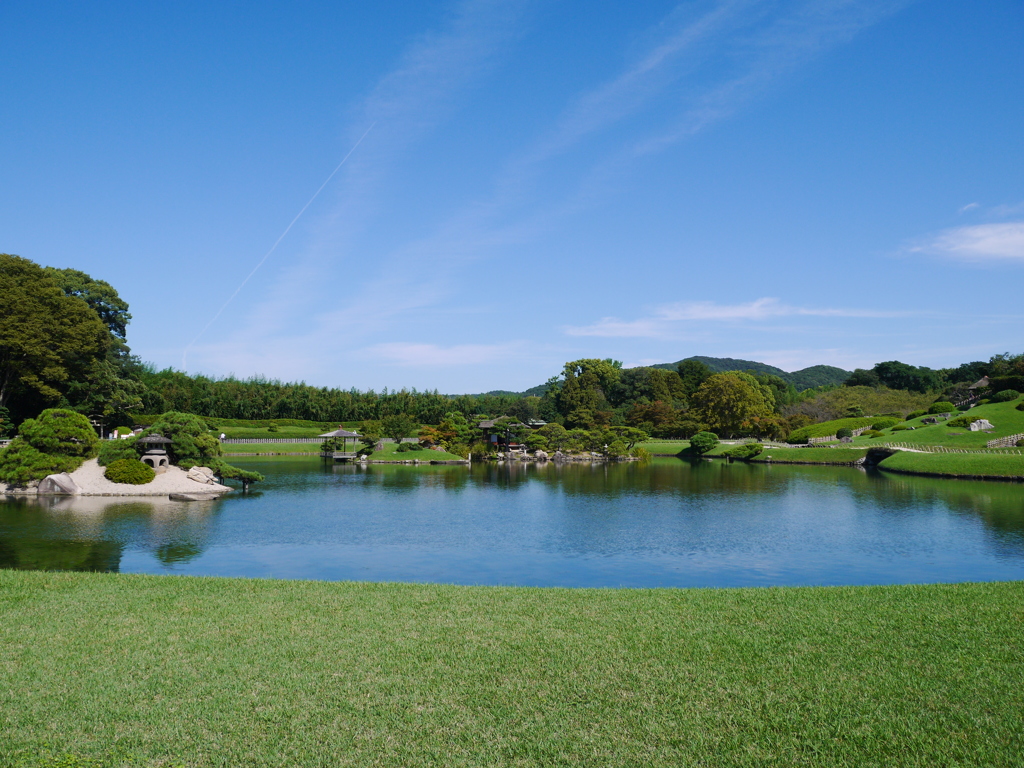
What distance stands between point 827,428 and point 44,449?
56.2 m

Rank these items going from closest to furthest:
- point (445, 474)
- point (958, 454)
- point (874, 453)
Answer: point (958, 454) → point (445, 474) → point (874, 453)

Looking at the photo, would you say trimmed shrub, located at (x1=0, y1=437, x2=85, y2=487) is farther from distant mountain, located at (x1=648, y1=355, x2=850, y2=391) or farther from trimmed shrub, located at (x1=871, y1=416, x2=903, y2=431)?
distant mountain, located at (x1=648, y1=355, x2=850, y2=391)

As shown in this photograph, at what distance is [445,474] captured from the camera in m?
38.9

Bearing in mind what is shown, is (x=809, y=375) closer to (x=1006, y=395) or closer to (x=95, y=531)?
(x=1006, y=395)

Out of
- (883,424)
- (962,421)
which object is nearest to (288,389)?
(883,424)

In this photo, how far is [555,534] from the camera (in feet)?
58.6

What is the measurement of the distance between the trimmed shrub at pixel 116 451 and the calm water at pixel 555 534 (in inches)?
126

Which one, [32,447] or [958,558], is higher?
[32,447]

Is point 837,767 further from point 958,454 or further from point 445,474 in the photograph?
point 958,454

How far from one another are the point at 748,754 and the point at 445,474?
115 ft

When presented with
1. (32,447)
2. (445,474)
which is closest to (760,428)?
(445,474)

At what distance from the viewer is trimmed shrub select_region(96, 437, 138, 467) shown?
1035 inches

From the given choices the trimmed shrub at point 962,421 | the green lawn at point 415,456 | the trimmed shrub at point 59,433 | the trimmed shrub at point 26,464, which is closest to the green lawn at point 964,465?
the trimmed shrub at point 962,421

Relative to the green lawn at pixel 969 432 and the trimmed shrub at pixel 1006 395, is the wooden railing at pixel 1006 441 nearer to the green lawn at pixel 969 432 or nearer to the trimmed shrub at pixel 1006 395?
the green lawn at pixel 969 432
